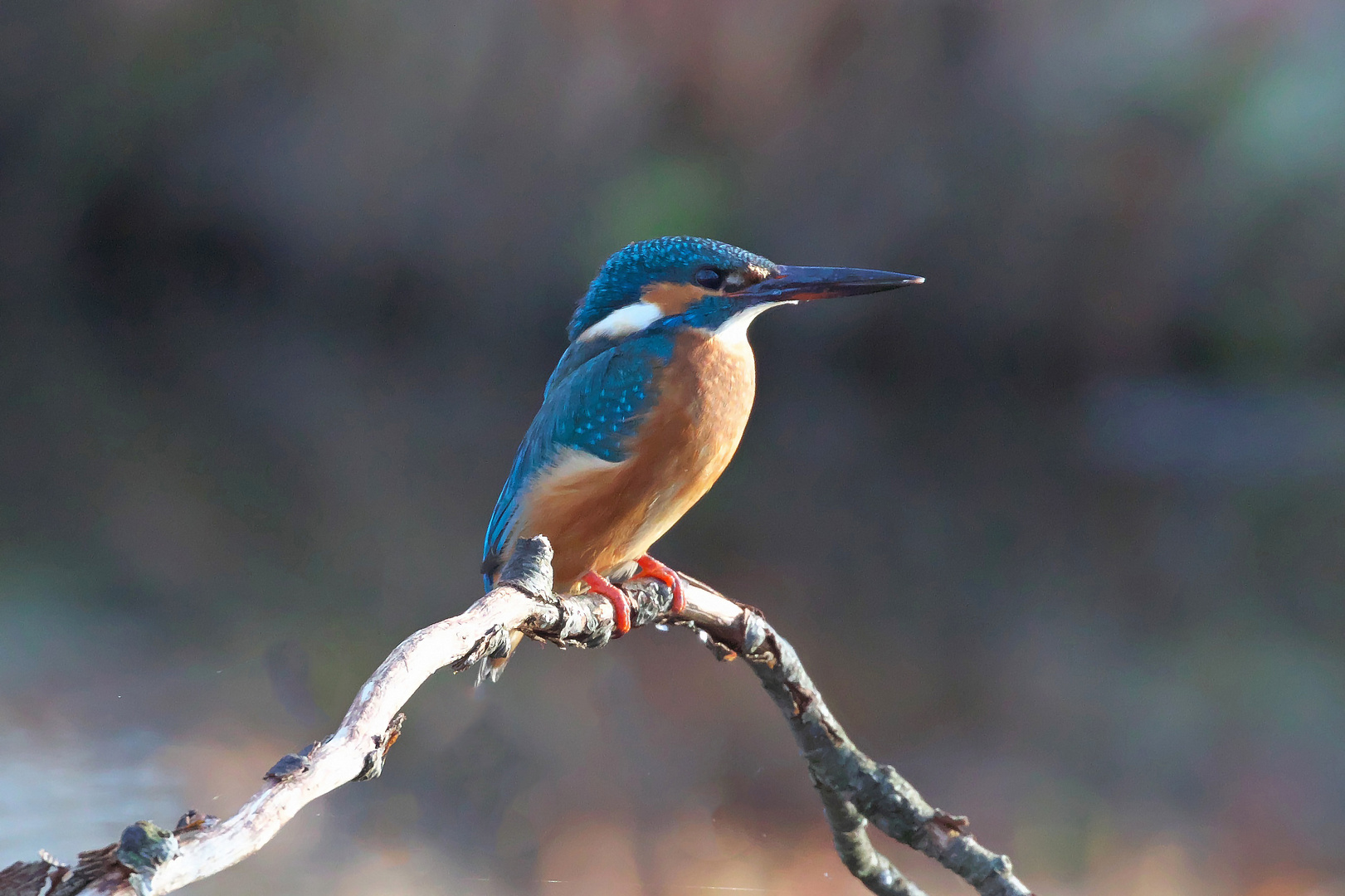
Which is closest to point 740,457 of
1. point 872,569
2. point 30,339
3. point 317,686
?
point 872,569

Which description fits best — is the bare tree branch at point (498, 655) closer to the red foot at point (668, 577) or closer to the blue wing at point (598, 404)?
the red foot at point (668, 577)

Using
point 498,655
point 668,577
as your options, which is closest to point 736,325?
point 668,577

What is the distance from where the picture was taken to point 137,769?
1947mm

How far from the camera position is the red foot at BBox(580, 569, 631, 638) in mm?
1042

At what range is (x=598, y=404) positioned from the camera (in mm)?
1079

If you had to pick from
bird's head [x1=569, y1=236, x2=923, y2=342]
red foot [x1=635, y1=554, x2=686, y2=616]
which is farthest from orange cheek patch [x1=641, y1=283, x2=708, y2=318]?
red foot [x1=635, y1=554, x2=686, y2=616]

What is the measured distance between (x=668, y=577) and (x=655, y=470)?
135 millimetres

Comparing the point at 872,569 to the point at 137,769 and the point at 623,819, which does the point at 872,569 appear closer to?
the point at 623,819

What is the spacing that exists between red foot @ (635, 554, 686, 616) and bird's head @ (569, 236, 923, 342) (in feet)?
0.95

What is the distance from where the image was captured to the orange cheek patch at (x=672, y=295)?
1120mm

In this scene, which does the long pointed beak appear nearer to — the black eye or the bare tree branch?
the black eye

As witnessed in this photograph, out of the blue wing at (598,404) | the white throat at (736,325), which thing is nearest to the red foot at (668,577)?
the blue wing at (598,404)

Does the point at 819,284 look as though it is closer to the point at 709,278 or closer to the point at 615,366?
the point at 709,278

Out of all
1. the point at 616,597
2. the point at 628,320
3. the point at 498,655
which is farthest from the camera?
the point at 628,320
